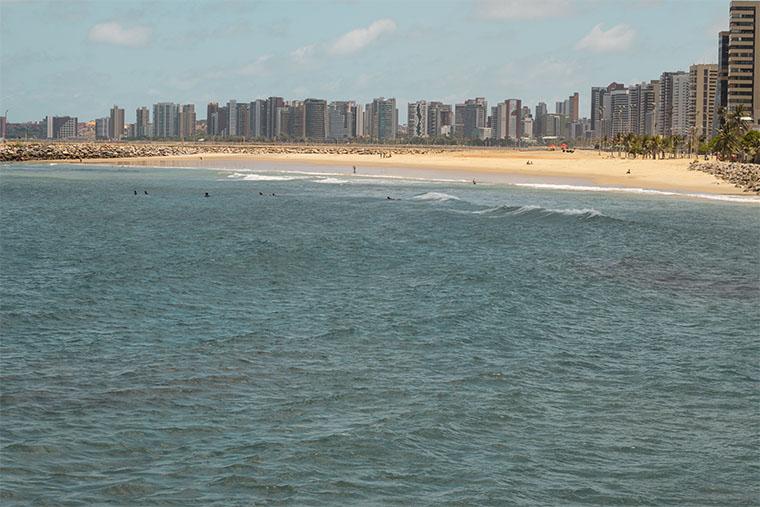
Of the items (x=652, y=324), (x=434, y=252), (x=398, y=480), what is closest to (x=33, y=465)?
(x=398, y=480)

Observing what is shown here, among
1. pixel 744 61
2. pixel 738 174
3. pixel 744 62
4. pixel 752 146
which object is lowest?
pixel 738 174

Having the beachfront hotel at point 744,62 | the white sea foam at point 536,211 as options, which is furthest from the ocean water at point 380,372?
the beachfront hotel at point 744,62

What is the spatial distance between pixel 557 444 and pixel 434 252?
2457 cm

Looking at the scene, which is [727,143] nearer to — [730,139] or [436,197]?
[730,139]

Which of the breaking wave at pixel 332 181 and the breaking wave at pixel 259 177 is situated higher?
the breaking wave at pixel 259 177

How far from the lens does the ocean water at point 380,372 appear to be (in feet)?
45.1

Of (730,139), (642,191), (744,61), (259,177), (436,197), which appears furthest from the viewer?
(744,61)

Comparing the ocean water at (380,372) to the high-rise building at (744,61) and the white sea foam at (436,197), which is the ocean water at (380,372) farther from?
the high-rise building at (744,61)

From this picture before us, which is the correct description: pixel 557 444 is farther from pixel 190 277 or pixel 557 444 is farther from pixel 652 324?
pixel 190 277

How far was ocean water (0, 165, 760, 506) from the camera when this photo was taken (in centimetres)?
1376

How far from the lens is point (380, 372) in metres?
19.3

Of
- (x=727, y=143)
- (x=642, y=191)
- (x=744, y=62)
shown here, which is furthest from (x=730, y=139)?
(x=744, y=62)

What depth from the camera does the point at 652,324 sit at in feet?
80.1

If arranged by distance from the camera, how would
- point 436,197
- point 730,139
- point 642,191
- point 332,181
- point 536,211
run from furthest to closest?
point 730,139 < point 332,181 < point 642,191 < point 436,197 < point 536,211
